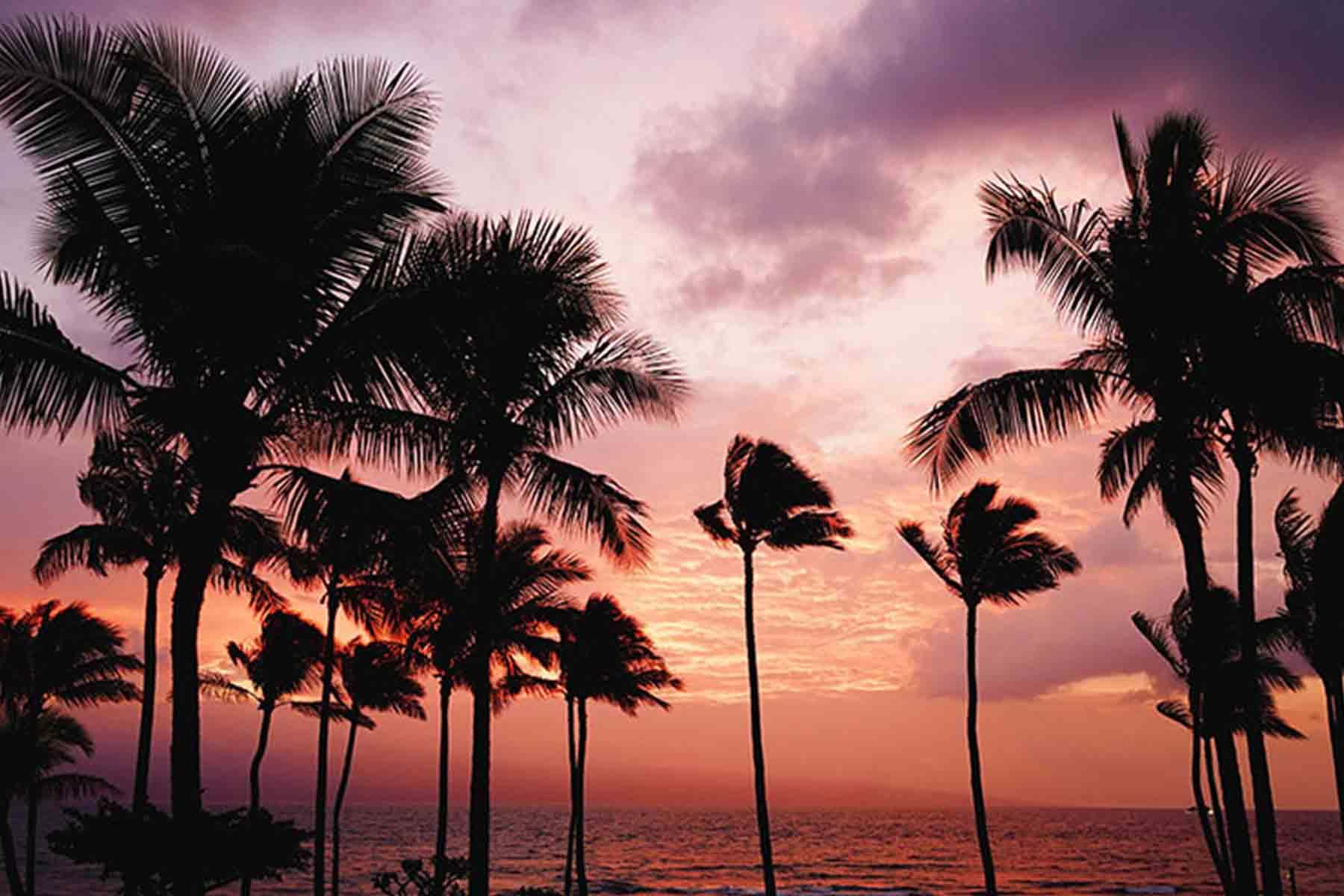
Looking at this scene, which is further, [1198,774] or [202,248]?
[1198,774]

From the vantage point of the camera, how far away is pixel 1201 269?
47.4 ft

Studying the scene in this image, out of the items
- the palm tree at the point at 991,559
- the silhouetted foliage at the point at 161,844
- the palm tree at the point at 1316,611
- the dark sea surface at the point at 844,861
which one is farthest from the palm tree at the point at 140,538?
the dark sea surface at the point at 844,861

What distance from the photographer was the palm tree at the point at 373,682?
44562mm

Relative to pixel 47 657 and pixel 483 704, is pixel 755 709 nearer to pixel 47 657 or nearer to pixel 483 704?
pixel 483 704

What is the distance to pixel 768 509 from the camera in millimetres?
29953

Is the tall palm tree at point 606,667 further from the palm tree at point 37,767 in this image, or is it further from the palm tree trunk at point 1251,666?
the palm tree trunk at point 1251,666

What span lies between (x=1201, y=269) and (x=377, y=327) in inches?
400

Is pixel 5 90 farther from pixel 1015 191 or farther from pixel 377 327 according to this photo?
pixel 1015 191

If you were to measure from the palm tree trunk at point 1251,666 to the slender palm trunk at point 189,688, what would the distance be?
12.1 metres

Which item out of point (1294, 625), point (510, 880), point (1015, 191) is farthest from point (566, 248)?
point (510, 880)

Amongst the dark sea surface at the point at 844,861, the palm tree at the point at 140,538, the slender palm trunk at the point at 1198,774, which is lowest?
the dark sea surface at the point at 844,861

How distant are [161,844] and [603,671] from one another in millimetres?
26805

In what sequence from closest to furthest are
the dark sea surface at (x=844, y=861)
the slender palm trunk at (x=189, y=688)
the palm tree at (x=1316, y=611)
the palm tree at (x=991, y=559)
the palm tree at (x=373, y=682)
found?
the slender palm trunk at (x=189, y=688)
the palm tree at (x=1316, y=611)
the palm tree at (x=991, y=559)
the palm tree at (x=373, y=682)
the dark sea surface at (x=844, y=861)

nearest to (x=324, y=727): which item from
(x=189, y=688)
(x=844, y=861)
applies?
(x=189, y=688)
